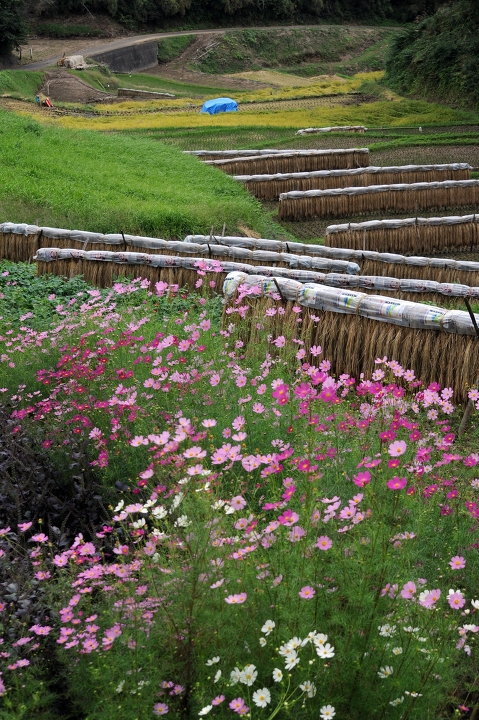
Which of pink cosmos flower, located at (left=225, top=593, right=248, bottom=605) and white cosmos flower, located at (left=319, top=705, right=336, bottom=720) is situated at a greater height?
pink cosmos flower, located at (left=225, top=593, right=248, bottom=605)

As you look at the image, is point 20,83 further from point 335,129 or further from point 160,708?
point 160,708

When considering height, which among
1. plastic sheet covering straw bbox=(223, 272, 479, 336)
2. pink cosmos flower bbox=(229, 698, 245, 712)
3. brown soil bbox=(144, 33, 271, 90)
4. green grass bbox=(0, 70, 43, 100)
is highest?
brown soil bbox=(144, 33, 271, 90)

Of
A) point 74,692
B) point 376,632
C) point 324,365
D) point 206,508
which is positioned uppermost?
point 324,365

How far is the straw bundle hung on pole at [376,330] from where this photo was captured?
7438 millimetres

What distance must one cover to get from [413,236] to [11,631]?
1696cm

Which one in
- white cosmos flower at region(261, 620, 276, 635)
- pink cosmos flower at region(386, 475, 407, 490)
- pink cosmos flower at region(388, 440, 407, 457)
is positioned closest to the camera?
white cosmos flower at region(261, 620, 276, 635)

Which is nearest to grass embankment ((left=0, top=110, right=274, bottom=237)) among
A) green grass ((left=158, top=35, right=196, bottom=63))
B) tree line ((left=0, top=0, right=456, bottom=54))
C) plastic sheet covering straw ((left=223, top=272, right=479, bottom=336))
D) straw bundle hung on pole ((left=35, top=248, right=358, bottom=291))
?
straw bundle hung on pole ((left=35, top=248, right=358, bottom=291))

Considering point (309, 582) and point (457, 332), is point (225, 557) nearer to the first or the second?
point (309, 582)

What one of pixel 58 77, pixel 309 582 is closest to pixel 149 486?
pixel 309 582

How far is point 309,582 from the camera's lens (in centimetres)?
321

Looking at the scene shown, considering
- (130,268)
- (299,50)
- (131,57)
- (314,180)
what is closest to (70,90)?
(131,57)

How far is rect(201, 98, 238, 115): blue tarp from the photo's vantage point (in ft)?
144

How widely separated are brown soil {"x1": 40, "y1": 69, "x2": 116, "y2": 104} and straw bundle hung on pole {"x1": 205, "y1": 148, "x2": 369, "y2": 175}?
86.2 ft

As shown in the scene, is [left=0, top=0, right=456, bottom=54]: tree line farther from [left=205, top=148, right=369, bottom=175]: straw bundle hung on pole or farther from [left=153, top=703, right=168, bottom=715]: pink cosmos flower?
[left=153, top=703, right=168, bottom=715]: pink cosmos flower
